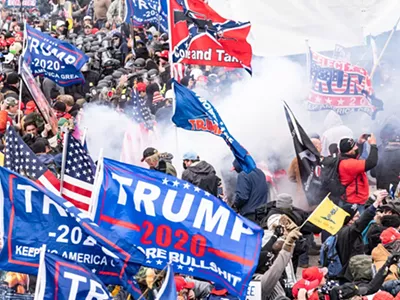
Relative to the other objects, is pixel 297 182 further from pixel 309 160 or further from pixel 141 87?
pixel 141 87

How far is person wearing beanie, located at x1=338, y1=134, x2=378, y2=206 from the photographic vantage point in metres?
13.6

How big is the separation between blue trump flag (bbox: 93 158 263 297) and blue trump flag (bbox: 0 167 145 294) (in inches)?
13.1

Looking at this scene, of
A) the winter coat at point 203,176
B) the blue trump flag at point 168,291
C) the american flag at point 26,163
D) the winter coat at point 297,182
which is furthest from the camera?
the winter coat at point 297,182

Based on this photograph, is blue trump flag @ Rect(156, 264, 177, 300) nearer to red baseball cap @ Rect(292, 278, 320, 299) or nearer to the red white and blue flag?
red baseball cap @ Rect(292, 278, 320, 299)

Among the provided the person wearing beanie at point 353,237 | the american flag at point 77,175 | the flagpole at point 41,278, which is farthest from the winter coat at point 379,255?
the flagpole at point 41,278

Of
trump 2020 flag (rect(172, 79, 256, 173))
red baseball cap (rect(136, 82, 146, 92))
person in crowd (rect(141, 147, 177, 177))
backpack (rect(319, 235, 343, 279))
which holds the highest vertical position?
trump 2020 flag (rect(172, 79, 256, 173))

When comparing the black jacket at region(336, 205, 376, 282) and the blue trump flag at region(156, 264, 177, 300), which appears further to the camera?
the black jacket at region(336, 205, 376, 282)

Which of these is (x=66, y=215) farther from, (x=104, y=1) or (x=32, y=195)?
(x=104, y=1)

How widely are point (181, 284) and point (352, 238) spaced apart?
Answer: 2231 millimetres

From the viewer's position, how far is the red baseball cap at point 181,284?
10.3m

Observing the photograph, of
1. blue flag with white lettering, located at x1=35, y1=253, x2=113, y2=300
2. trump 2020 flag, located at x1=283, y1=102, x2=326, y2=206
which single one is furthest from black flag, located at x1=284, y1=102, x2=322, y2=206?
blue flag with white lettering, located at x1=35, y1=253, x2=113, y2=300

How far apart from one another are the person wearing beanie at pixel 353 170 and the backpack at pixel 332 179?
4cm

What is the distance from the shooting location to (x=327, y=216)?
1179cm

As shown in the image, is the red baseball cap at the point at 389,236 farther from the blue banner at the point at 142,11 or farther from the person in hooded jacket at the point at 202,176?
the blue banner at the point at 142,11
